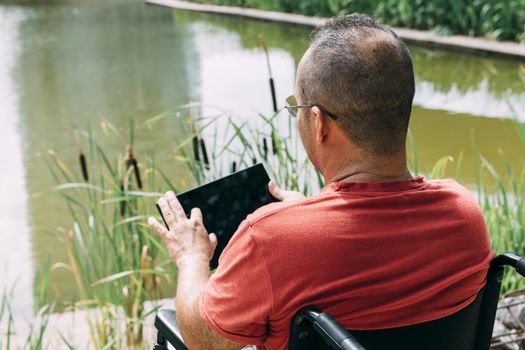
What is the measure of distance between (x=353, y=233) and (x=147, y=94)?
223 inches

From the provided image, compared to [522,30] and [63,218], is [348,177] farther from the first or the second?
[522,30]

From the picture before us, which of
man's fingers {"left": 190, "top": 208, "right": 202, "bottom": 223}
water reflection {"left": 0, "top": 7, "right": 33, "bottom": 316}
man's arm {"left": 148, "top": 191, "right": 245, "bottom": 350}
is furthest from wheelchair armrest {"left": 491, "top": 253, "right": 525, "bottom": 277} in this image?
water reflection {"left": 0, "top": 7, "right": 33, "bottom": 316}

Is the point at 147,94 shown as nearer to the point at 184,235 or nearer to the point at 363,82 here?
the point at 184,235

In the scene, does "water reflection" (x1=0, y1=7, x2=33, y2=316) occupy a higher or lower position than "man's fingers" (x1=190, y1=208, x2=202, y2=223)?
lower

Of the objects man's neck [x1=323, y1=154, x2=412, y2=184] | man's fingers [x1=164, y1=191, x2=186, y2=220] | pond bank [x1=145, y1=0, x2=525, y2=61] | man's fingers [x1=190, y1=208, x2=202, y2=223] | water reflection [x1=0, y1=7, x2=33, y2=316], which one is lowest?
water reflection [x1=0, y1=7, x2=33, y2=316]

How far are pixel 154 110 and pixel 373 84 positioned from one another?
507cm

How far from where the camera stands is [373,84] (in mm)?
1240

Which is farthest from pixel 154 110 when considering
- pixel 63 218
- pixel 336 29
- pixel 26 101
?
pixel 336 29

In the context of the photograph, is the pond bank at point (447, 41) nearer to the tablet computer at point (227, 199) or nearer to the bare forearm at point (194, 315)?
the tablet computer at point (227, 199)

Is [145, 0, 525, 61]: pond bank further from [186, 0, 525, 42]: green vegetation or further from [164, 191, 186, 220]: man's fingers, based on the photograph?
[164, 191, 186, 220]: man's fingers

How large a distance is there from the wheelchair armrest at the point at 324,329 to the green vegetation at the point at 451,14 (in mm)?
6555

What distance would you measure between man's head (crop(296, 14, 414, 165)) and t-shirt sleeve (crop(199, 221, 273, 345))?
22 cm

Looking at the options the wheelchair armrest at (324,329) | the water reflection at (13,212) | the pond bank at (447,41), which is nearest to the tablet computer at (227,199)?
the wheelchair armrest at (324,329)

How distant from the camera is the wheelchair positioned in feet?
3.69
